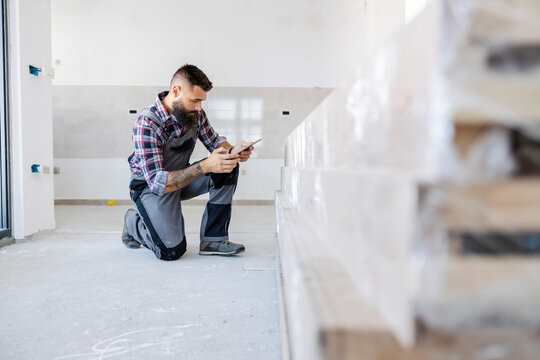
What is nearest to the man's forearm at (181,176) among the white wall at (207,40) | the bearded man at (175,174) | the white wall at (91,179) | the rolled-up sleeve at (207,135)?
the bearded man at (175,174)

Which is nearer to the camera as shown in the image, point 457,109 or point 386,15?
point 457,109

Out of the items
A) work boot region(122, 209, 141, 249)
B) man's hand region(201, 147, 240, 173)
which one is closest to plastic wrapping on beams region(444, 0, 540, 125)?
man's hand region(201, 147, 240, 173)

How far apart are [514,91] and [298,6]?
5.13 metres

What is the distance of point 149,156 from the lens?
202 cm

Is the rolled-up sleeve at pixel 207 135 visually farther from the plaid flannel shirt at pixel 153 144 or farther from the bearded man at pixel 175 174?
the plaid flannel shirt at pixel 153 144

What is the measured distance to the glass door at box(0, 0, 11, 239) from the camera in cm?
256

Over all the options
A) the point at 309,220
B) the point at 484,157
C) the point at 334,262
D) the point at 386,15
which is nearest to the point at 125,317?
the point at 309,220

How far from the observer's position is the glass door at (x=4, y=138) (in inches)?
101

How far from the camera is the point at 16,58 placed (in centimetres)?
260

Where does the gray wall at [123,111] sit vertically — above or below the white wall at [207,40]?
below

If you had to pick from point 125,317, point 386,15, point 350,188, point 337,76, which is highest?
point 386,15

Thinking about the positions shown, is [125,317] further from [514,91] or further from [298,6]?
[298,6]

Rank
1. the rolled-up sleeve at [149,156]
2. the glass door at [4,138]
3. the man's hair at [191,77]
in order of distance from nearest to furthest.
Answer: the rolled-up sleeve at [149,156]
the man's hair at [191,77]
the glass door at [4,138]

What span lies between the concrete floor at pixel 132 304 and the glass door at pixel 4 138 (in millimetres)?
263
